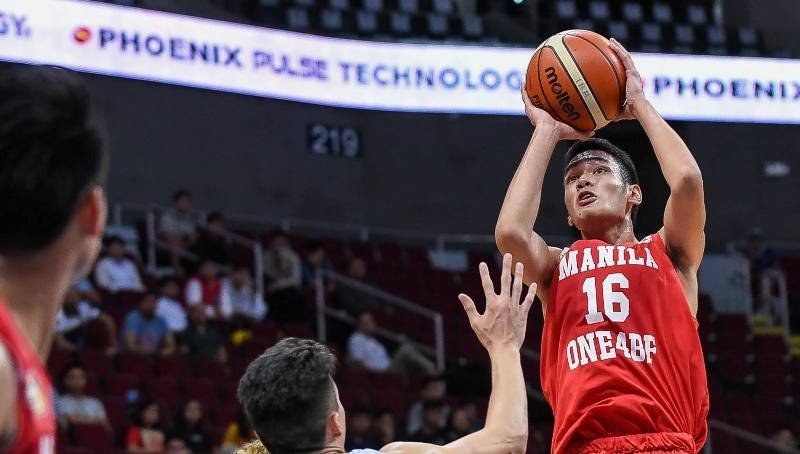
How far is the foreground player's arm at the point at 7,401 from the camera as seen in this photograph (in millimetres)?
1380

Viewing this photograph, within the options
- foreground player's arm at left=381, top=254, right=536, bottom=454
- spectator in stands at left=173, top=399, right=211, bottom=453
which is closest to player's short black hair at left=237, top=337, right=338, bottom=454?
foreground player's arm at left=381, top=254, right=536, bottom=454

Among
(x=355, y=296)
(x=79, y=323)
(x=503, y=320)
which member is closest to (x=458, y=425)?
(x=79, y=323)

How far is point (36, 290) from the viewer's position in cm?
158

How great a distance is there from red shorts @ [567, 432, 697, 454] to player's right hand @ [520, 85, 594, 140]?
894 millimetres

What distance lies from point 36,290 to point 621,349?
7.68 feet

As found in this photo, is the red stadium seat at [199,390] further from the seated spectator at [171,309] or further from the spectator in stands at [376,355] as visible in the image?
the spectator in stands at [376,355]

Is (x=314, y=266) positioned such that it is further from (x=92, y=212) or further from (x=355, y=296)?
(x=92, y=212)

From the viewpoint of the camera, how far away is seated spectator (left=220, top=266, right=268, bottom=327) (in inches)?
426

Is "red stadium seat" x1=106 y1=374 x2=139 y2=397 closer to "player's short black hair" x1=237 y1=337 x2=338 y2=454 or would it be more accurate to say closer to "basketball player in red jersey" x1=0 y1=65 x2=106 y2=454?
"player's short black hair" x1=237 y1=337 x2=338 y2=454

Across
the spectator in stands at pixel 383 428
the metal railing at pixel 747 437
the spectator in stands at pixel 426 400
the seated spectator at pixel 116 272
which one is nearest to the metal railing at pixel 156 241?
the seated spectator at pixel 116 272

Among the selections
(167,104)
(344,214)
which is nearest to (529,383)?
(344,214)

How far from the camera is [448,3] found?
1614 cm

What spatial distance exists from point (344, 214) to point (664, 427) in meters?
12.2

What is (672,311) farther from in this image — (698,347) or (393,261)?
(393,261)
